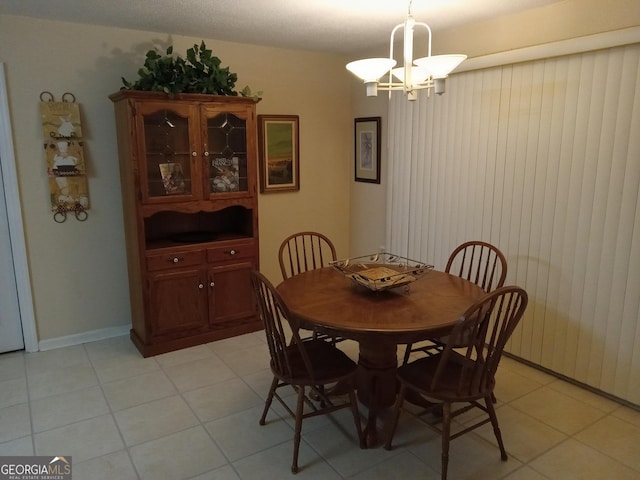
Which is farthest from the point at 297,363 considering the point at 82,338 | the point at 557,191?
the point at 82,338

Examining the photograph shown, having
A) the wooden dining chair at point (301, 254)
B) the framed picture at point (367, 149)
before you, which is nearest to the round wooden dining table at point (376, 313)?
the wooden dining chair at point (301, 254)

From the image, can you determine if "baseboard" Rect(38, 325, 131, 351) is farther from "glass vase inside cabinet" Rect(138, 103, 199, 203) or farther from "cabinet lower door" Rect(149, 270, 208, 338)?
"glass vase inside cabinet" Rect(138, 103, 199, 203)

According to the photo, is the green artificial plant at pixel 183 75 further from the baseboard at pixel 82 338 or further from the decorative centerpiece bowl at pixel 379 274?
the baseboard at pixel 82 338

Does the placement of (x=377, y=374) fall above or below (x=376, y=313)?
below

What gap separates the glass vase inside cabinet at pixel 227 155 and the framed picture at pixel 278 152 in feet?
1.77

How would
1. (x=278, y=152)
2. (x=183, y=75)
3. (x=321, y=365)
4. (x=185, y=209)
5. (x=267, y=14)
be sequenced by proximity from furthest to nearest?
(x=278, y=152) < (x=185, y=209) < (x=183, y=75) < (x=267, y=14) < (x=321, y=365)

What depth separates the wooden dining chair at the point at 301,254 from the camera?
10.1ft

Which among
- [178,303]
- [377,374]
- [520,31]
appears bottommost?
[377,374]

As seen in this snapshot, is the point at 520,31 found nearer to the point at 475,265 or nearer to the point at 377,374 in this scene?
the point at 475,265

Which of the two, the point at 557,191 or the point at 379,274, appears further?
the point at 557,191

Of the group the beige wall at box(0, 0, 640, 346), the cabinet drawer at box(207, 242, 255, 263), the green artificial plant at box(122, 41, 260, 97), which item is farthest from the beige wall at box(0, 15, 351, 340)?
the cabinet drawer at box(207, 242, 255, 263)

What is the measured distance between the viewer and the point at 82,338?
3574mm

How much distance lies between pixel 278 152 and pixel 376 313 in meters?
2.35

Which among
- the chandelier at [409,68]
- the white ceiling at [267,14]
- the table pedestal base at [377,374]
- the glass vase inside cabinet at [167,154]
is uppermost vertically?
the white ceiling at [267,14]
